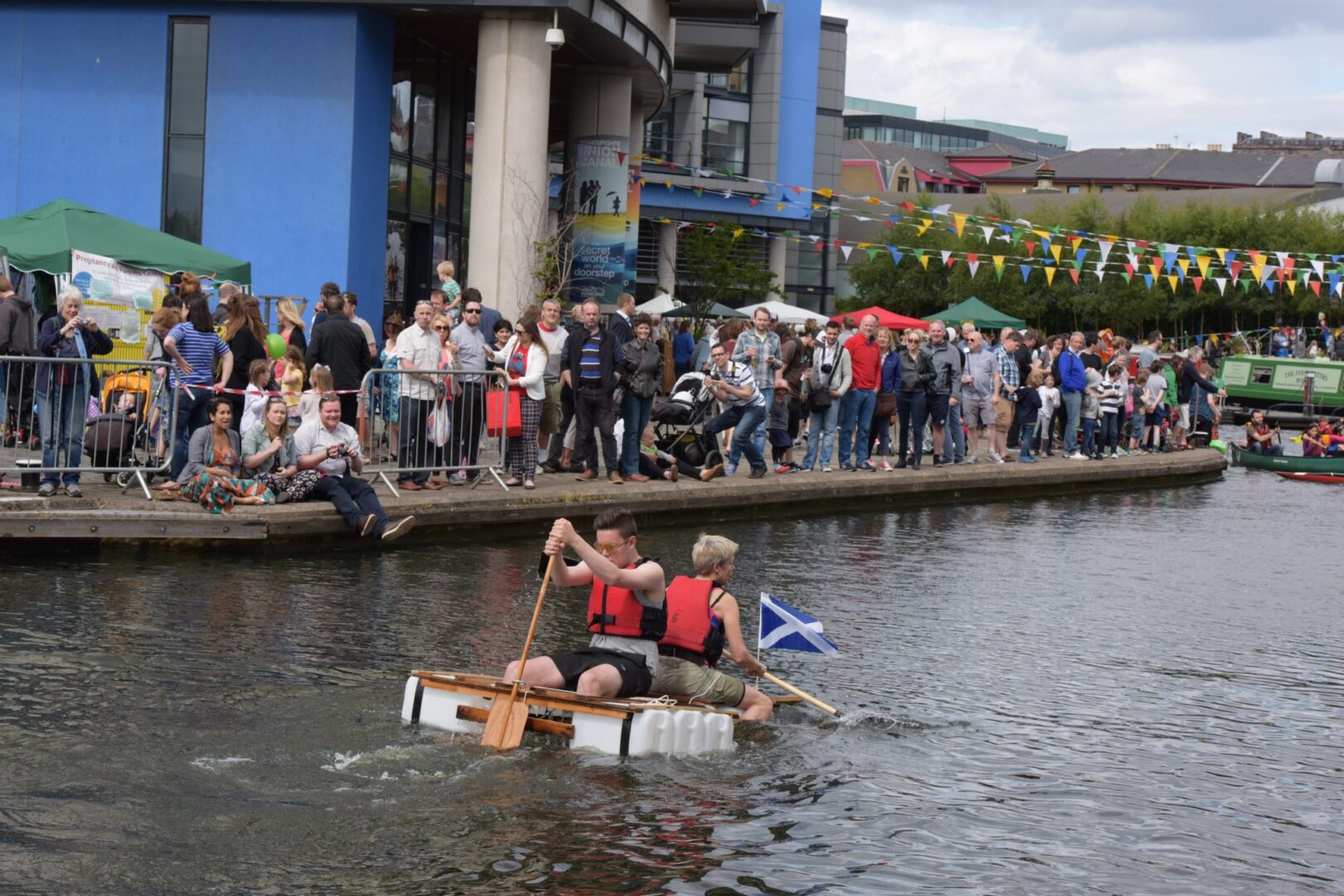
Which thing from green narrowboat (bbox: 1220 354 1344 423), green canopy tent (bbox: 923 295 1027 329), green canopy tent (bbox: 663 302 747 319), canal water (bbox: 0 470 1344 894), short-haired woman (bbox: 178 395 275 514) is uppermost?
green canopy tent (bbox: 923 295 1027 329)

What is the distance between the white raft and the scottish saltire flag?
47.0 inches

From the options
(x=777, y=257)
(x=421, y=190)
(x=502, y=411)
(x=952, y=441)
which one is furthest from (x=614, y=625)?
(x=777, y=257)

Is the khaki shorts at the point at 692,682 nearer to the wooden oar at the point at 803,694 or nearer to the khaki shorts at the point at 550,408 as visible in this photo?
the wooden oar at the point at 803,694

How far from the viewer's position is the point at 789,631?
973 cm

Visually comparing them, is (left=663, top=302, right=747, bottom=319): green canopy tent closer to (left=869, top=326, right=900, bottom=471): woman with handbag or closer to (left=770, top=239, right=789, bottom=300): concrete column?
(left=869, top=326, right=900, bottom=471): woman with handbag

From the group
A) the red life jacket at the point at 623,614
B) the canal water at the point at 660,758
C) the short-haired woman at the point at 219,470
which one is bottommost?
the canal water at the point at 660,758

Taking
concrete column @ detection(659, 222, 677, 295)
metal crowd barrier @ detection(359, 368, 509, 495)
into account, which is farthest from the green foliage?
metal crowd barrier @ detection(359, 368, 509, 495)

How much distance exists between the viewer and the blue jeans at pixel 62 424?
45.4ft

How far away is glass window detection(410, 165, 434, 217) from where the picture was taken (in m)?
28.2

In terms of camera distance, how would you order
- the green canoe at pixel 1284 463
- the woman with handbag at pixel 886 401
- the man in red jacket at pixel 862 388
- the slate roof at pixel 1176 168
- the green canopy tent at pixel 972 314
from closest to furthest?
the man in red jacket at pixel 862 388
the woman with handbag at pixel 886 401
the green canoe at pixel 1284 463
the green canopy tent at pixel 972 314
the slate roof at pixel 1176 168

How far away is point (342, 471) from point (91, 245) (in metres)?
5.46

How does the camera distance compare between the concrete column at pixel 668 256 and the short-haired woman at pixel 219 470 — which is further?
the concrete column at pixel 668 256

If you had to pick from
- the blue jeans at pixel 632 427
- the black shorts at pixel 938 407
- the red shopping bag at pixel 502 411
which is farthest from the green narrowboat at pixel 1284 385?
the red shopping bag at pixel 502 411

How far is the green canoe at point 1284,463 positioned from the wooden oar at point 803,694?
67.2 ft
